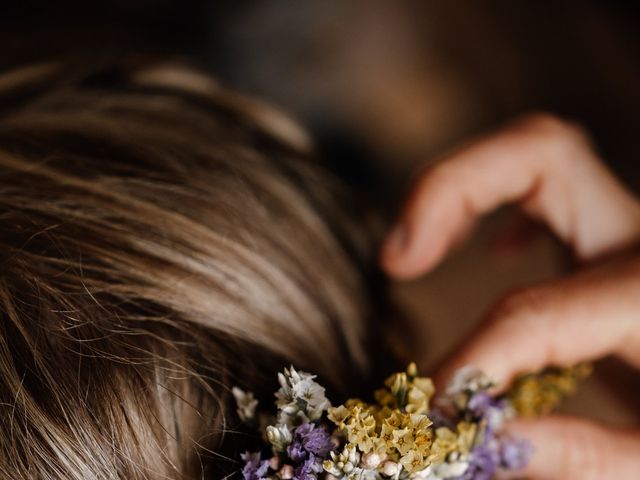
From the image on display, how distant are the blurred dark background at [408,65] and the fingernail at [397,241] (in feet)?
2.43

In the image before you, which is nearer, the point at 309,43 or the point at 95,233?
the point at 95,233

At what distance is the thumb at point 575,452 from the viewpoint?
2.85ft

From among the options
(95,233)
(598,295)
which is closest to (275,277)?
(95,233)

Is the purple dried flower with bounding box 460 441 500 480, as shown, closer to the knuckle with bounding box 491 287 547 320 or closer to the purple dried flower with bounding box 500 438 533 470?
the purple dried flower with bounding box 500 438 533 470

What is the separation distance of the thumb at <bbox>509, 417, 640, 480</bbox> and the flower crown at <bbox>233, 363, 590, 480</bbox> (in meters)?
0.20

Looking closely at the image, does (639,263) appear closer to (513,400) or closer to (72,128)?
(513,400)

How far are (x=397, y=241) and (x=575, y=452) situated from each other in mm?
409

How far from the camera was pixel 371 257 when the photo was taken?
3.62 feet

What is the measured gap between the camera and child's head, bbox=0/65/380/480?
614 millimetres

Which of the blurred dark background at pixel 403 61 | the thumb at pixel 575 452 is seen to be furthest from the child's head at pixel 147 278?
the blurred dark background at pixel 403 61

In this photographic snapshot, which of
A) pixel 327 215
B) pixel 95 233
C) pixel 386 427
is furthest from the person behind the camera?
pixel 327 215

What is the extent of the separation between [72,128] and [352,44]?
5.00 ft

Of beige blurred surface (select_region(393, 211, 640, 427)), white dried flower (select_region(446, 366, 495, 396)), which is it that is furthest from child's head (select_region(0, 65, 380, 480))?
beige blurred surface (select_region(393, 211, 640, 427))

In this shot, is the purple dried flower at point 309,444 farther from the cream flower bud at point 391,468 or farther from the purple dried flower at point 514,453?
the purple dried flower at point 514,453
